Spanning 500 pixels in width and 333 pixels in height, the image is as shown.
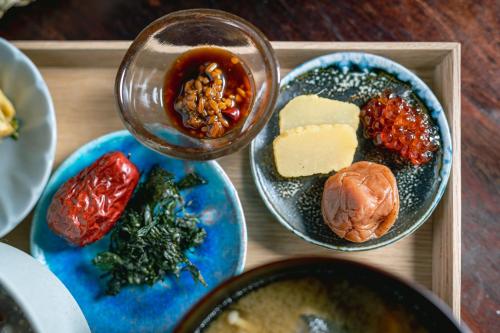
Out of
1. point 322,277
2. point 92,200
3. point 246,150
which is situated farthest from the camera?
point 246,150

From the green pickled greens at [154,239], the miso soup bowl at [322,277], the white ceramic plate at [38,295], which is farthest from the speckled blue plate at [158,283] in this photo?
the miso soup bowl at [322,277]

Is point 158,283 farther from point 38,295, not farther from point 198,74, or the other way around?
point 198,74

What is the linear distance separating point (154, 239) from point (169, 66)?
1.53ft

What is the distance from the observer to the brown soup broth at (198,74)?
5.49 ft

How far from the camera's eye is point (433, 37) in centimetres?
187

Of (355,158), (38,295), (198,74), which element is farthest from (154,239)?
(355,158)

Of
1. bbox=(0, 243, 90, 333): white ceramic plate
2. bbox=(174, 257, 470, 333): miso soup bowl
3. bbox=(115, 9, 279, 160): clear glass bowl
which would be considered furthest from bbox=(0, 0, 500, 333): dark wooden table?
bbox=(0, 243, 90, 333): white ceramic plate

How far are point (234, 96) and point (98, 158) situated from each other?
16.3 inches

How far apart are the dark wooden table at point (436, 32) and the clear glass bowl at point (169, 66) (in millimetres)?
246

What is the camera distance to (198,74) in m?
1.69

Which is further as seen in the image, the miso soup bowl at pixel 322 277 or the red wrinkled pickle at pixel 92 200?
the red wrinkled pickle at pixel 92 200

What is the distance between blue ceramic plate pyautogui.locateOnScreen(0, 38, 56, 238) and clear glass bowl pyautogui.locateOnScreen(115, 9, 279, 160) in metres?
0.26

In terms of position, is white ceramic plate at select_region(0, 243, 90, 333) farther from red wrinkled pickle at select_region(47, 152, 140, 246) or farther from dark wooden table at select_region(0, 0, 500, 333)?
dark wooden table at select_region(0, 0, 500, 333)

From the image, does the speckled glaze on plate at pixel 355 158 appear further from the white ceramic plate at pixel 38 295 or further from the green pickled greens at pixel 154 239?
the white ceramic plate at pixel 38 295
